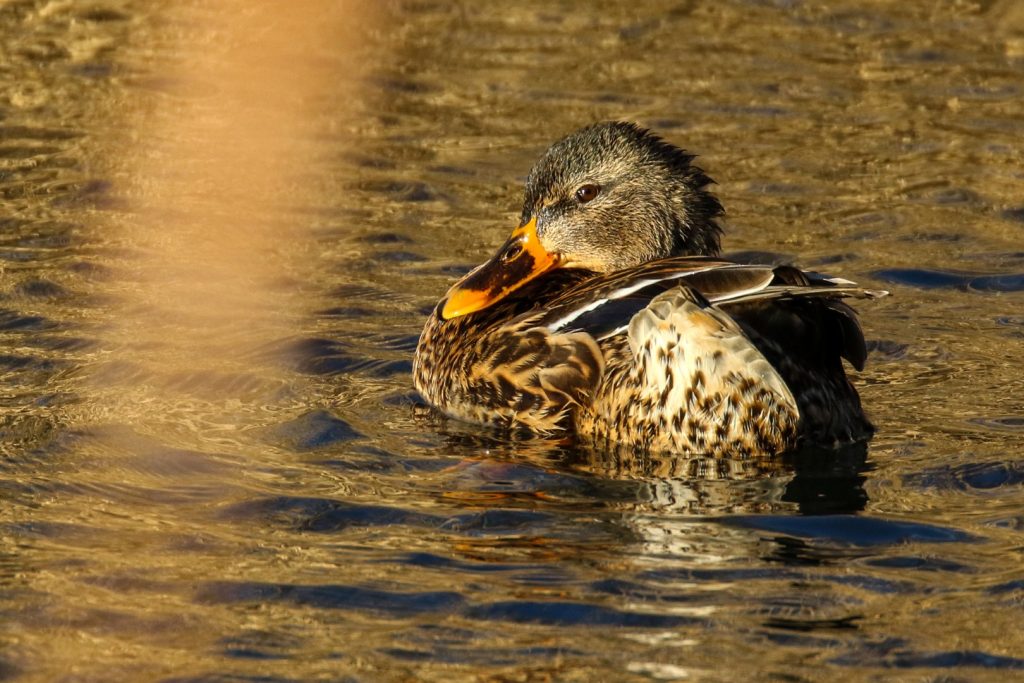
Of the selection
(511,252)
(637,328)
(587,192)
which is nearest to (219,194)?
(511,252)

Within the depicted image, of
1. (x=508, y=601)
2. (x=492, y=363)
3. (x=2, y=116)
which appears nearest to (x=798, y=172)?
(x=492, y=363)

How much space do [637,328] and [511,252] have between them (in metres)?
1.61

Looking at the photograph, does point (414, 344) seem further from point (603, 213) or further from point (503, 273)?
point (603, 213)

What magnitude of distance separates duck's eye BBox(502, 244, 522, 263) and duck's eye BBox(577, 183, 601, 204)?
35 cm

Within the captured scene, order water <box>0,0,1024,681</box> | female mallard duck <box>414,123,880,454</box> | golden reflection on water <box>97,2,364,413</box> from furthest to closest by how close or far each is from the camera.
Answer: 1. golden reflection on water <box>97,2,364,413</box>
2. female mallard duck <box>414,123,880,454</box>
3. water <box>0,0,1024,681</box>

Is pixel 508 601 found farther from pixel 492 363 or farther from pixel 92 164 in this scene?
pixel 92 164

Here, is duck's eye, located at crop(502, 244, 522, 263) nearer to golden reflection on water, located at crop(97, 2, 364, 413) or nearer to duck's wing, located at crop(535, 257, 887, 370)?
duck's wing, located at crop(535, 257, 887, 370)

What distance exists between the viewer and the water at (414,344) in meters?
5.62

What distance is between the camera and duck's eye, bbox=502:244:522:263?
8.35 metres

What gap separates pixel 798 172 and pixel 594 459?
4695 millimetres

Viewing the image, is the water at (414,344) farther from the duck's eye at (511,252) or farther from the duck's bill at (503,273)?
the duck's eye at (511,252)

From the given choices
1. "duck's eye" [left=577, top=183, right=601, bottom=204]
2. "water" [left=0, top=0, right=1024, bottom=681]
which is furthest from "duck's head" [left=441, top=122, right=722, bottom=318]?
"water" [left=0, top=0, right=1024, bottom=681]

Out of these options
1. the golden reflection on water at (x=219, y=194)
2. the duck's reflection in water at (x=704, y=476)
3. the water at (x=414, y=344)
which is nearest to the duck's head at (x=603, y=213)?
the water at (x=414, y=344)

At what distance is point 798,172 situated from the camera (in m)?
11.4
